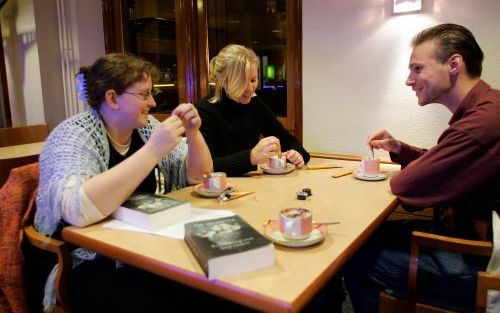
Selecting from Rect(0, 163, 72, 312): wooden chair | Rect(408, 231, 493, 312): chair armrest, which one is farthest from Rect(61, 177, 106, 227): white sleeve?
Rect(408, 231, 493, 312): chair armrest

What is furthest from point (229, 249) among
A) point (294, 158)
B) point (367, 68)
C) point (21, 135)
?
point (21, 135)

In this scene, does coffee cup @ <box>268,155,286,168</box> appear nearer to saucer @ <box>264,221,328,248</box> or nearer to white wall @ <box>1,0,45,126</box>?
saucer @ <box>264,221,328,248</box>

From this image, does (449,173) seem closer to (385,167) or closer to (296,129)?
(385,167)

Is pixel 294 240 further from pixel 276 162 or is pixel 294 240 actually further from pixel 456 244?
pixel 276 162

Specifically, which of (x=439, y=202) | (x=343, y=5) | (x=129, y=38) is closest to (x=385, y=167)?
(x=439, y=202)

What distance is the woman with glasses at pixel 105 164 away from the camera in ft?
3.52

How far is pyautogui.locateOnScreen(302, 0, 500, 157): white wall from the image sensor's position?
2.06 meters

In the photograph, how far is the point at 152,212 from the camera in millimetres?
1021

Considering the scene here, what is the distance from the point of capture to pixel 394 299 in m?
1.19

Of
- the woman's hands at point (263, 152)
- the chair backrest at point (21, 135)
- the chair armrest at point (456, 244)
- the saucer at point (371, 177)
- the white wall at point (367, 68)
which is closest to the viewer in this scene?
the chair armrest at point (456, 244)

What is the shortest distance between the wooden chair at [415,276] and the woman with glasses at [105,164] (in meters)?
0.68

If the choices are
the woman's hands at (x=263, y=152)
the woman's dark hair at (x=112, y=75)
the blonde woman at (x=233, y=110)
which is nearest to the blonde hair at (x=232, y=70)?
the blonde woman at (x=233, y=110)

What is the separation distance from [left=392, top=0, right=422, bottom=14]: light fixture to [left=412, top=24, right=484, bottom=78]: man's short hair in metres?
0.87

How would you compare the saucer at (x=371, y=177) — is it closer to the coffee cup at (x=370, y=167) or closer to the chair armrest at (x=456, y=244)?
the coffee cup at (x=370, y=167)
